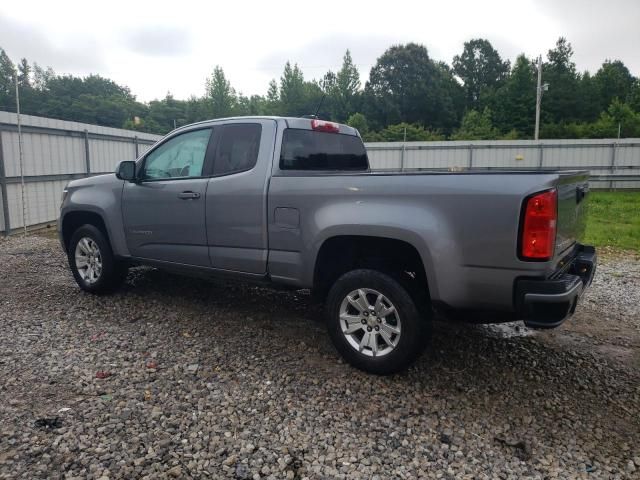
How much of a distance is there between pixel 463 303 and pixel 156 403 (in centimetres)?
207

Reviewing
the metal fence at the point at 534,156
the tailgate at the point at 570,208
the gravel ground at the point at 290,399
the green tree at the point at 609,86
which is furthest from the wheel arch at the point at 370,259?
the green tree at the point at 609,86

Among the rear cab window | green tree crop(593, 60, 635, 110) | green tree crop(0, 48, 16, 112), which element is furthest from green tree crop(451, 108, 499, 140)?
green tree crop(0, 48, 16, 112)

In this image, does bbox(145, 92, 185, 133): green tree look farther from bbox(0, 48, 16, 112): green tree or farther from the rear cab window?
the rear cab window

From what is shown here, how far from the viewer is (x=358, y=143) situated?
5160 mm

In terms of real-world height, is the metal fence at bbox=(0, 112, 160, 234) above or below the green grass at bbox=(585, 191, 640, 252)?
above

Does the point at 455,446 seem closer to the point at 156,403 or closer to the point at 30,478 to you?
the point at 156,403

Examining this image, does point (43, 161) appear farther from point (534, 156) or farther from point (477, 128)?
point (477, 128)

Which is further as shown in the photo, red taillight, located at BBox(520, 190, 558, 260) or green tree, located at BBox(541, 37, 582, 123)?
green tree, located at BBox(541, 37, 582, 123)

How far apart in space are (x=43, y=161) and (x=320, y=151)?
26.6 feet

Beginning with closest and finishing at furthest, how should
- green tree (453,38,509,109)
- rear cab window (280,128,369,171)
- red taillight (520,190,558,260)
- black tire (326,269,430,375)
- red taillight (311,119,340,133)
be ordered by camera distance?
red taillight (520,190,558,260), black tire (326,269,430,375), rear cab window (280,128,369,171), red taillight (311,119,340,133), green tree (453,38,509,109)

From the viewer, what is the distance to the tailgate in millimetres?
3078

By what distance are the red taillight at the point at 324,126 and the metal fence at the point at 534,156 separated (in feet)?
50.6

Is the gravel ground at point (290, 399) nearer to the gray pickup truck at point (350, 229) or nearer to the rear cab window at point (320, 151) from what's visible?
the gray pickup truck at point (350, 229)

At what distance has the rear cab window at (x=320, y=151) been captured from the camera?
4258 millimetres
